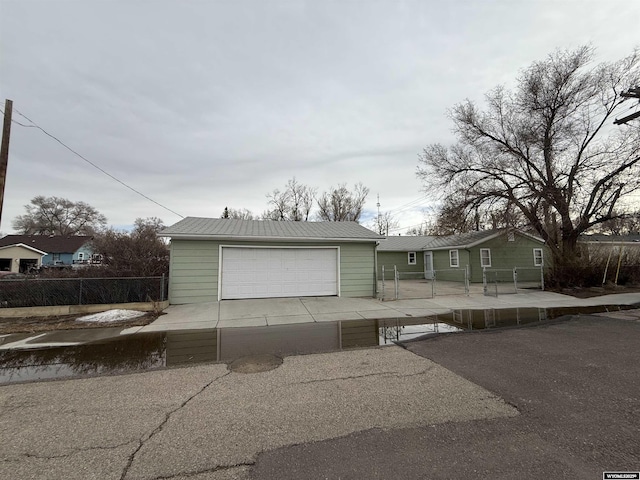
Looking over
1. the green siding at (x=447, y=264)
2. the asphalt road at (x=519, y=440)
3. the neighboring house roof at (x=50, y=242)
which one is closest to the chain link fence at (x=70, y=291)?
the asphalt road at (x=519, y=440)

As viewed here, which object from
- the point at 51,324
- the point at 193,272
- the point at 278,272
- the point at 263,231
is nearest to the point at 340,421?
Answer: the point at 51,324

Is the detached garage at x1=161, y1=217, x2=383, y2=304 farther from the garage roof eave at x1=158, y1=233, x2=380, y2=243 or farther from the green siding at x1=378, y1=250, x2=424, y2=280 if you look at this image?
the green siding at x1=378, y1=250, x2=424, y2=280

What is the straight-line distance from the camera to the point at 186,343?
6.10m

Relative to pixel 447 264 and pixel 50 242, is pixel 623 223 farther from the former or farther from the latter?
pixel 50 242

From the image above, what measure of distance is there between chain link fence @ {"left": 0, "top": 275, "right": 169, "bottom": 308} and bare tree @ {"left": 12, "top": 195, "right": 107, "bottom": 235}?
4749cm

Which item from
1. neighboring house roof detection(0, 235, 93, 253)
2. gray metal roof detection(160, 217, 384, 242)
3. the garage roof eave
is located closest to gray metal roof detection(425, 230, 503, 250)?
gray metal roof detection(160, 217, 384, 242)

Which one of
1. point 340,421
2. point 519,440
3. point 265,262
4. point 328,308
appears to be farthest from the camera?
point 265,262

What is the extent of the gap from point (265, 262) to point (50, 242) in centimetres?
4092

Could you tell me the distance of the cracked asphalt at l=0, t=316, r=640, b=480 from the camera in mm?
2287

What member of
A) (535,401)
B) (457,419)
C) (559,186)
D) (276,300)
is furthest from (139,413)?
(559,186)

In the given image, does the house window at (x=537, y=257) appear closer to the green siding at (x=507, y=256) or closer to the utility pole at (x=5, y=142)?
the green siding at (x=507, y=256)

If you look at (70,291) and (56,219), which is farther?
(56,219)

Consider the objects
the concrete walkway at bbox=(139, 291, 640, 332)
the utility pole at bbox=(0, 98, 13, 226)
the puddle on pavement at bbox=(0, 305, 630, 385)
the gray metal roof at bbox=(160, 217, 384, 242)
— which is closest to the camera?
the puddle on pavement at bbox=(0, 305, 630, 385)

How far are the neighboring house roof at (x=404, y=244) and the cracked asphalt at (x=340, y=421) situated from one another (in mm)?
19109
